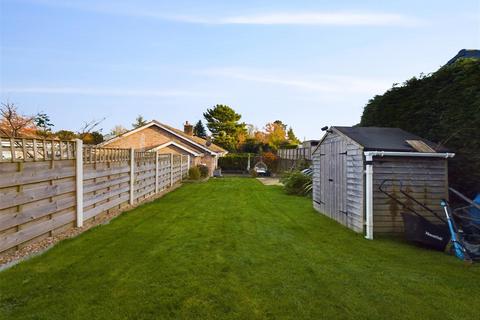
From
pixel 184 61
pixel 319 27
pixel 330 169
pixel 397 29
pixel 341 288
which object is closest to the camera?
pixel 341 288

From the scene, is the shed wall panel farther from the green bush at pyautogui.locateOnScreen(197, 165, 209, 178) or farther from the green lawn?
the green bush at pyautogui.locateOnScreen(197, 165, 209, 178)

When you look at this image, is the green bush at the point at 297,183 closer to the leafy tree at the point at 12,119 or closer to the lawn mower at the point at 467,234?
the lawn mower at the point at 467,234

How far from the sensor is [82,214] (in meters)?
6.67

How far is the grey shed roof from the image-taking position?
22.8 ft

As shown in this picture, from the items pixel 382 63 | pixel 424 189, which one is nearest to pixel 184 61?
pixel 382 63

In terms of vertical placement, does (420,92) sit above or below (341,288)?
above

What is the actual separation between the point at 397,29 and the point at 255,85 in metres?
13.9

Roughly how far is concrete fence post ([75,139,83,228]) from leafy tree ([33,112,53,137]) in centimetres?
1334

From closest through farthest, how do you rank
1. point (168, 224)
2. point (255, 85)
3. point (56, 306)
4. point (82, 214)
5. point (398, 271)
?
point (56, 306) < point (398, 271) < point (82, 214) < point (168, 224) < point (255, 85)

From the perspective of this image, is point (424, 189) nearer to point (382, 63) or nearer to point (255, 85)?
point (382, 63)

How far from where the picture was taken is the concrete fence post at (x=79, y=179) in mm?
6407

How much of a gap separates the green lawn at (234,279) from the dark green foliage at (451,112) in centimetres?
266

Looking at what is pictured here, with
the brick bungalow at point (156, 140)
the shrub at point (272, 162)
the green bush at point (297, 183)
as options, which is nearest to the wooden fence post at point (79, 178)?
the green bush at point (297, 183)

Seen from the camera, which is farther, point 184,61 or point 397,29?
point 184,61
